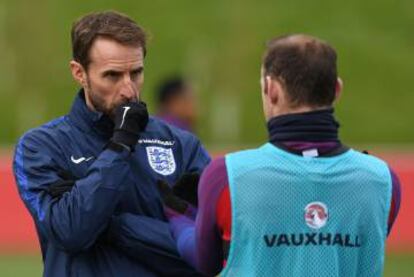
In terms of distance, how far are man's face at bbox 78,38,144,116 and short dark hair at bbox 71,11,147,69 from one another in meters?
0.02

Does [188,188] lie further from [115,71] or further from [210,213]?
[115,71]

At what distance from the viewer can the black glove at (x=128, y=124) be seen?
183 inches

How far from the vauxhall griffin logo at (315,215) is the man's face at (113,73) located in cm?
98

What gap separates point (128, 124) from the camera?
4652 millimetres

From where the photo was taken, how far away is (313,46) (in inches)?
165

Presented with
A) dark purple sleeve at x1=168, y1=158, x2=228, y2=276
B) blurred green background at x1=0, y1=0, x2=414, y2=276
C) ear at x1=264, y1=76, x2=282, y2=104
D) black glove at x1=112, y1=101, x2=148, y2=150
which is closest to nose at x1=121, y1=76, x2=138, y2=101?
black glove at x1=112, y1=101, x2=148, y2=150

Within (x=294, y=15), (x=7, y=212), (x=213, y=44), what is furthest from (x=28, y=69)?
(x=7, y=212)

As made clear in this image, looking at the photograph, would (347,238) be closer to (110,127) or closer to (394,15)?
(110,127)

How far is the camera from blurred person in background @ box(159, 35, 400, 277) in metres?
4.17

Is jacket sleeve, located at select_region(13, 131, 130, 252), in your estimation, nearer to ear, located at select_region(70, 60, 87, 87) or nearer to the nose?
the nose

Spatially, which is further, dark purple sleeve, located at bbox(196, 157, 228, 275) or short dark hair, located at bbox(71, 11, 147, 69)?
short dark hair, located at bbox(71, 11, 147, 69)

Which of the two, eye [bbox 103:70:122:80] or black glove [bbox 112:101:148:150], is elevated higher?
eye [bbox 103:70:122:80]

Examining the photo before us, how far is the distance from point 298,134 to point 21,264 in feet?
32.6

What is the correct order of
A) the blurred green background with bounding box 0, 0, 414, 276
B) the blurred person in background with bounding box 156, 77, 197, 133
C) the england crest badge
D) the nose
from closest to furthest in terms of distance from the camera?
the nose
the england crest badge
the blurred person in background with bounding box 156, 77, 197, 133
the blurred green background with bounding box 0, 0, 414, 276
